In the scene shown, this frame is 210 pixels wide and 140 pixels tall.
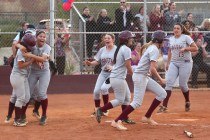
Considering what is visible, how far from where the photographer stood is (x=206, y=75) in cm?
1841

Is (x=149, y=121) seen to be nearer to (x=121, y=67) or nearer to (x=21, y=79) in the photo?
(x=121, y=67)

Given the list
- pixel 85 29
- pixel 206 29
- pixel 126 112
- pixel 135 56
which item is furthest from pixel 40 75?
pixel 206 29

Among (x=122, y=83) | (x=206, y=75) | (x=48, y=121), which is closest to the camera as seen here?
(x=122, y=83)

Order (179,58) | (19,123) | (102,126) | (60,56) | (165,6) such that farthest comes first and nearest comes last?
(165,6)
(60,56)
(179,58)
(19,123)
(102,126)

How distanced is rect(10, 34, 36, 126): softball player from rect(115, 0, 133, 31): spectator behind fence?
24.9ft

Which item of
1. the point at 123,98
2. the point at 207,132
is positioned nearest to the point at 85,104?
the point at 123,98

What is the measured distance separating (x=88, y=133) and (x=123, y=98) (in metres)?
1.16

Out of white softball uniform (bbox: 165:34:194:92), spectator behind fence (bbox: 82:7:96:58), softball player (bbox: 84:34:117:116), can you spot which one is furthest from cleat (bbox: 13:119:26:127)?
spectator behind fence (bbox: 82:7:96:58)

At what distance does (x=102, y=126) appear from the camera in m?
10.8

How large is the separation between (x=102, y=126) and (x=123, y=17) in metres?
7.91

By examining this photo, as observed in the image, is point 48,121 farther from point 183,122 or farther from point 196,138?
point 196,138

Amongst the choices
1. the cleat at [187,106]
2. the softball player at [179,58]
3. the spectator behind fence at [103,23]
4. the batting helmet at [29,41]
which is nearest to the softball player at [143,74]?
the batting helmet at [29,41]

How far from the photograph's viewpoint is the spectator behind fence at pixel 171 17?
18078 millimetres

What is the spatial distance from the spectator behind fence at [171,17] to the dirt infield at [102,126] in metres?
4.16
